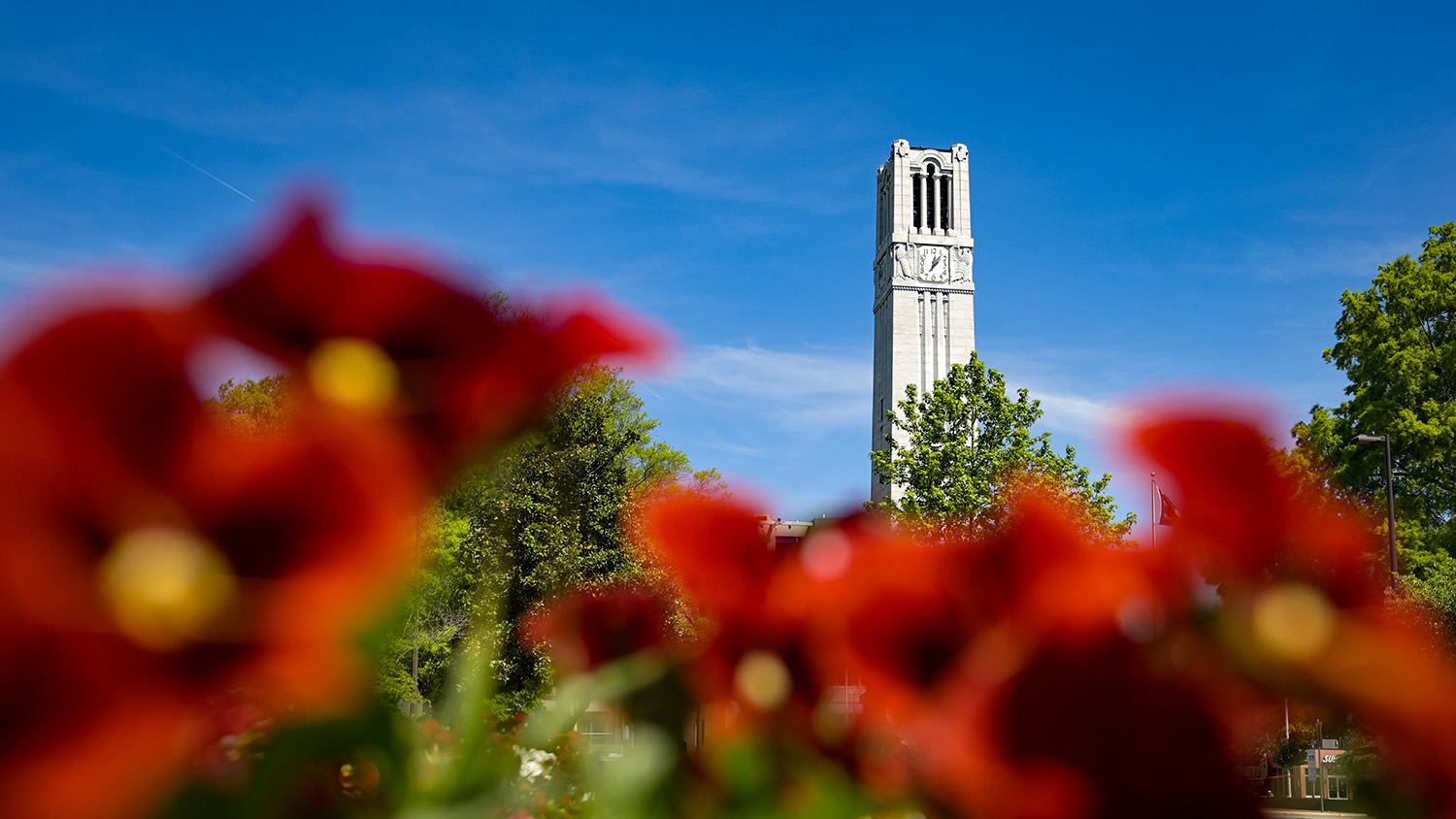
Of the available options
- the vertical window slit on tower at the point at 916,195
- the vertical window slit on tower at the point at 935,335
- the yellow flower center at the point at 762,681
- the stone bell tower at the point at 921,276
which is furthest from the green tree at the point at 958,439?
the vertical window slit on tower at the point at 916,195

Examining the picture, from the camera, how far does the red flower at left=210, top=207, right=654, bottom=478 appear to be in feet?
1.07

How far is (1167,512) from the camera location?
441mm

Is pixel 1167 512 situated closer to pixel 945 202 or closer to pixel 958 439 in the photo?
pixel 958 439

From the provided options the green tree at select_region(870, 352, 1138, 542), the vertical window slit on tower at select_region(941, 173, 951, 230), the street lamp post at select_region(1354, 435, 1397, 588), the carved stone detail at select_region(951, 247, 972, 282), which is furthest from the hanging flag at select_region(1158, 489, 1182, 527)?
the vertical window slit on tower at select_region(941, 173, 951, 230)

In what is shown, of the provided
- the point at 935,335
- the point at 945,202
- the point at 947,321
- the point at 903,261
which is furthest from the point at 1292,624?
the point at 945,202

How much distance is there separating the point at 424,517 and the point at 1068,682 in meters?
0.22

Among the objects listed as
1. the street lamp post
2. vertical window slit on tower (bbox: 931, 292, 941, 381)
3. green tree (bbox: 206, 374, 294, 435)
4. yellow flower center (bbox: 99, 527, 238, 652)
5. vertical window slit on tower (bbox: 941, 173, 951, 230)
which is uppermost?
vertical window slit on tower (bbox: 941, 173, 951, 230)

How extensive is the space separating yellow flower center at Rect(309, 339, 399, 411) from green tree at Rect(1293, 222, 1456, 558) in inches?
699

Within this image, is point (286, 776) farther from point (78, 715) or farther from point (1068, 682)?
point (1068, 682)

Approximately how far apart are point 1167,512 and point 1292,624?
6 centimetres

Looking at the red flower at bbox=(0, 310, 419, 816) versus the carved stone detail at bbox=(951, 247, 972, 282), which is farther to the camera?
the carved stone detail at bbox=(951, 247, 972, 282)

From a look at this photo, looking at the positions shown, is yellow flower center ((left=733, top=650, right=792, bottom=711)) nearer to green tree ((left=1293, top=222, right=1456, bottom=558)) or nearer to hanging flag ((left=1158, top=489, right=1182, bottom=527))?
hanging flag ((left=1158, top=489, right=1182, bottom=527))

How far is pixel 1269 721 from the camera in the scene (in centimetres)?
43

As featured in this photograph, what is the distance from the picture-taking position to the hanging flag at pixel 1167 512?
435 millimetres
